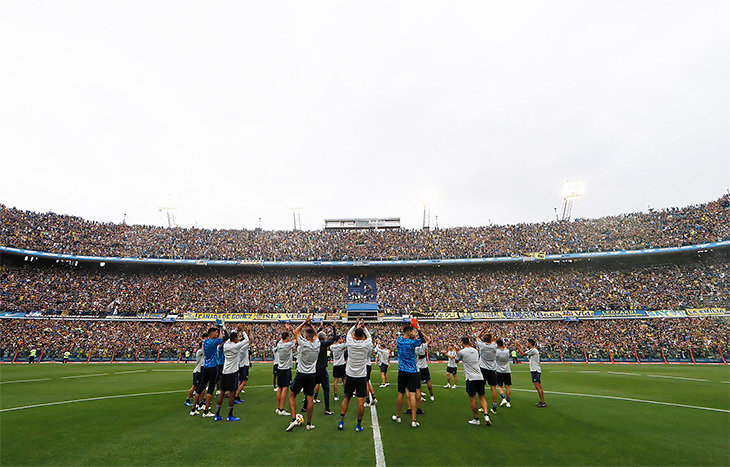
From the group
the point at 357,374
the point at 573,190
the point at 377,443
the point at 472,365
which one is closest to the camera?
the point at 377,443

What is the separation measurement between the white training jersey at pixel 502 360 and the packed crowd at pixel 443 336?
20.3 metres

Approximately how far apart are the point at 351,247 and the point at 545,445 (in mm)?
38897

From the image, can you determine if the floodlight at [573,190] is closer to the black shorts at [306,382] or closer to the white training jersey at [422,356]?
the white training jersey at [422,356]

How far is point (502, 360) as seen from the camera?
9.28 metres

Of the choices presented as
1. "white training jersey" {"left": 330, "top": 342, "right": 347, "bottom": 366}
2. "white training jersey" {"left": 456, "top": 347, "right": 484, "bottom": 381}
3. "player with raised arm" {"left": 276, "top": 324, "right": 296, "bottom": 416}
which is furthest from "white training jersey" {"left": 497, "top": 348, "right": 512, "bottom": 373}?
"player with raised arm" {"left": 276, "top": 324, "right": 296, "bottom": 416}

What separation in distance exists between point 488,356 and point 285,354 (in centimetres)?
544

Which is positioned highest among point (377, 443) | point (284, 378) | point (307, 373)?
point (307, 373)

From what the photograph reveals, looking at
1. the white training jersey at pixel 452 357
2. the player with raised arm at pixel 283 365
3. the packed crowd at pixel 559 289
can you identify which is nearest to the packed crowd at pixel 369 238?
the packed crowd at pixel 559 289

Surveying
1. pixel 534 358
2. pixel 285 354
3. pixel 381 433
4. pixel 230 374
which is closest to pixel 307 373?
pixel 285 354

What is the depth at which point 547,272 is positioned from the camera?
129ft

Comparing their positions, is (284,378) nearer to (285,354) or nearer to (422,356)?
(285,354)

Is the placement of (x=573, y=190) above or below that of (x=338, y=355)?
above

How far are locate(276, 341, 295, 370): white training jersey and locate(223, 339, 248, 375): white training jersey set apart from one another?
3.56 ft

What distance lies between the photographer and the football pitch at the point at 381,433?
19.4 feet
